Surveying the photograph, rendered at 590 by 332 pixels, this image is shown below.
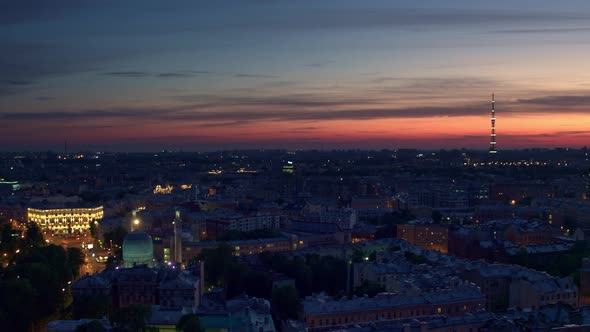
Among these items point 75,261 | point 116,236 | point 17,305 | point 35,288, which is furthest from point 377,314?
point 116,236

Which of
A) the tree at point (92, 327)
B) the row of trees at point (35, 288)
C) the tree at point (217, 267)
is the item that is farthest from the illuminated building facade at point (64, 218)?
the tree at point (92, 327)

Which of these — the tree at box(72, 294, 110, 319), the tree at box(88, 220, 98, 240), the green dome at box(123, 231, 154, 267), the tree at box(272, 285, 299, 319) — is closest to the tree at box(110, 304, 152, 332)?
the tree at box(72, 294, 110, 319)

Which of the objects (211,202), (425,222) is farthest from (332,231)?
(211,202)

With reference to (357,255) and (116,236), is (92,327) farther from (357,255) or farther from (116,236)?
(116,236)

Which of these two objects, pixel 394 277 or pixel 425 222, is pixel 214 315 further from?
pixel 425 222

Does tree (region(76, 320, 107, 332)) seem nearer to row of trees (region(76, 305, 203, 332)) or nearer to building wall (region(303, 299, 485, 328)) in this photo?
row of trees (region(76, 305, 203, 332))
